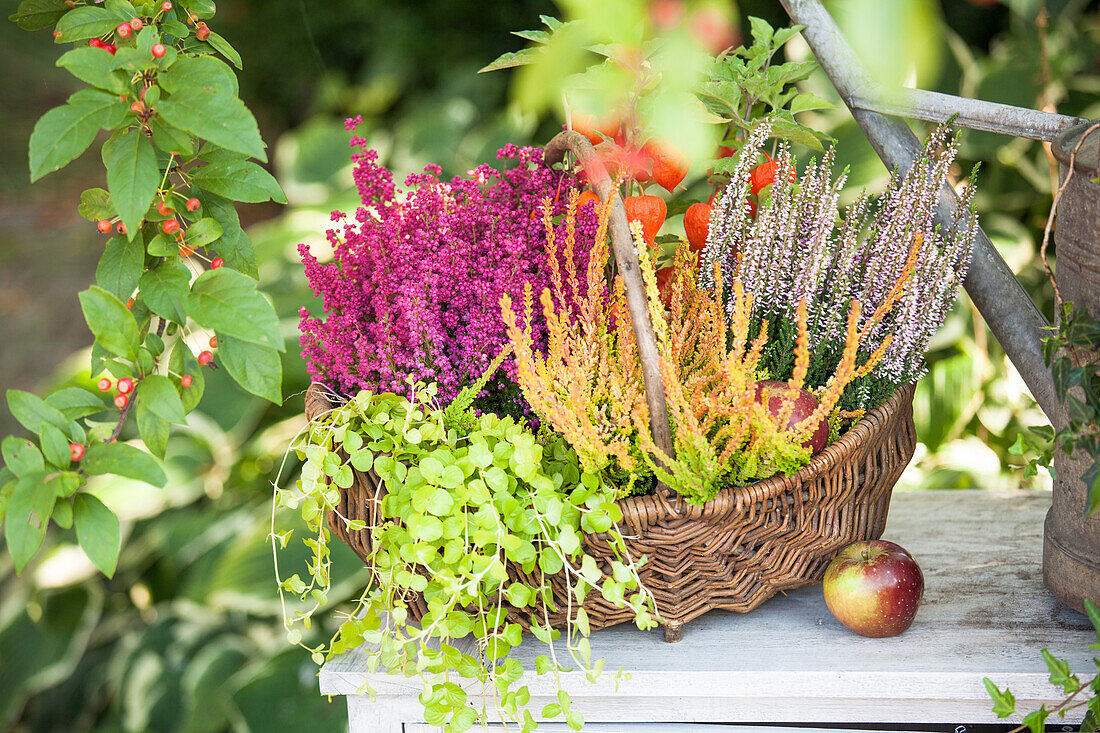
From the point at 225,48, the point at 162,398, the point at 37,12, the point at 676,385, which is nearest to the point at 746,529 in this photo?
the point at 676,385

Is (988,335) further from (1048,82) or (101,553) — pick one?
(101,553)

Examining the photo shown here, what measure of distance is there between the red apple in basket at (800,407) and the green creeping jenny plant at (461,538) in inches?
7.0

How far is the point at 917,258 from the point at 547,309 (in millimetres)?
347

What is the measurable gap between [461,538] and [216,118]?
355 millimetres

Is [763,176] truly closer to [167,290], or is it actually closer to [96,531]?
[167,290]

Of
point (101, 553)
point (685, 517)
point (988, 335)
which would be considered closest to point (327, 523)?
point (101, 553)

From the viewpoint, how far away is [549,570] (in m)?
0.65

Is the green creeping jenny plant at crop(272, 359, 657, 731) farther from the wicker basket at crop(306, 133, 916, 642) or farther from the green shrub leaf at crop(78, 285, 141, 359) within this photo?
the green shrub leaf at crop(78, 285, 141, 359)

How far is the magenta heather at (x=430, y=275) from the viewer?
0.77 metres

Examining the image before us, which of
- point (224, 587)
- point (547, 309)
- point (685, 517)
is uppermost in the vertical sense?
point (547, 309)

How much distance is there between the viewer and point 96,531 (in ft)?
1.93

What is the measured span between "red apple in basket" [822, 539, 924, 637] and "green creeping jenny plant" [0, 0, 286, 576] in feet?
1.62

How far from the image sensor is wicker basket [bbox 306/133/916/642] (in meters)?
0.68

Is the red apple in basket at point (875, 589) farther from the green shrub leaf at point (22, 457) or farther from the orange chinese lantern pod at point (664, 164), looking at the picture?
the green shrub leaf at point (22, 457)
